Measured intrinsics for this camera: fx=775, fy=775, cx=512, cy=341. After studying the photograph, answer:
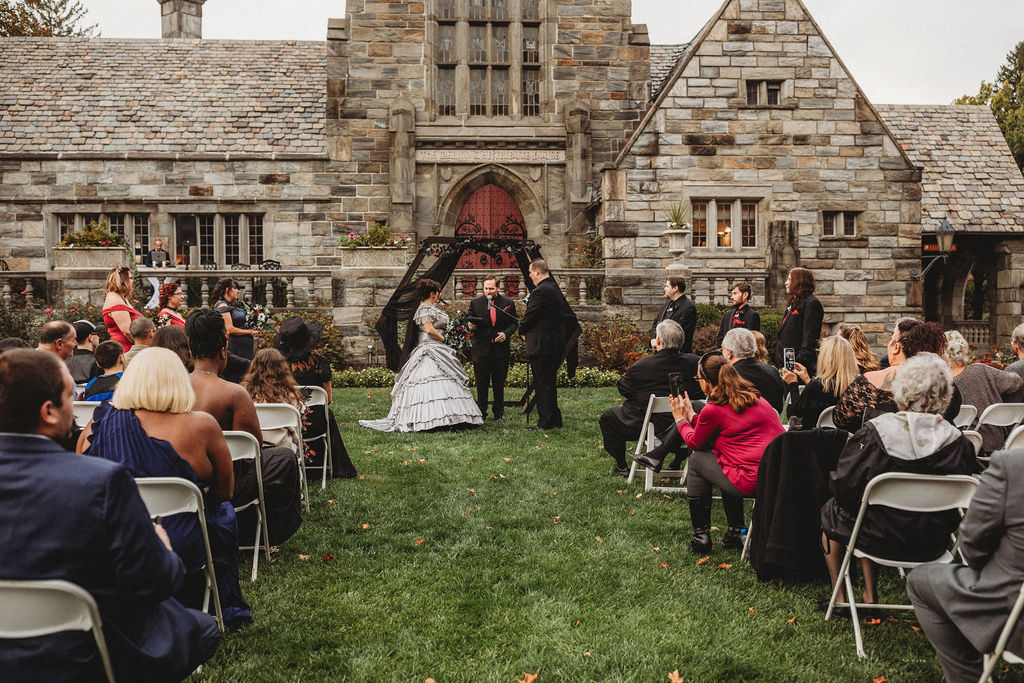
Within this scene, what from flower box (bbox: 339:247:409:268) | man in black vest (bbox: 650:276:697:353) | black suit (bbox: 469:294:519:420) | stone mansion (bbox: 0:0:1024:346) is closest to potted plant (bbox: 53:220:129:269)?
stone mansion (bbox: 0:0:1024:346)

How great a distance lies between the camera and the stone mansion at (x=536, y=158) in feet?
56.2

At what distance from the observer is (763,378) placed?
21.6 feet

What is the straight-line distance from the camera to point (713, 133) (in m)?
17.1

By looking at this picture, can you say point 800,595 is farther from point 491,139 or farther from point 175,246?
point 175,246

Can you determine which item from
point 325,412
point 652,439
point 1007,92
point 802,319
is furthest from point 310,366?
point 1007,92

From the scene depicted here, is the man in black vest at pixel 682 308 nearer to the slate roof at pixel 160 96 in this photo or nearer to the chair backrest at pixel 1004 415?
the chair backrest at pixel 1004 415

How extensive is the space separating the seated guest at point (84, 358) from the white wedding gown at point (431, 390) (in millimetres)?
3622

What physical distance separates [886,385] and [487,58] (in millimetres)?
17161

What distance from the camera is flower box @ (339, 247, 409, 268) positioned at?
16109mm

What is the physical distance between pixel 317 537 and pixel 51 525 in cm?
347

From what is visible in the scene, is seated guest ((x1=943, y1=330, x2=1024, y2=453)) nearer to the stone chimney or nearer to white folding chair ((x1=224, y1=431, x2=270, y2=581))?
white folding chair ((x1=224, y1=431, x2=270, y2=581))

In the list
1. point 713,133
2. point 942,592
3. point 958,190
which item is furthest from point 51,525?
point 958,190

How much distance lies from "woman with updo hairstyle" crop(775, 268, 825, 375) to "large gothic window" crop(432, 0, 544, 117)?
500 inches

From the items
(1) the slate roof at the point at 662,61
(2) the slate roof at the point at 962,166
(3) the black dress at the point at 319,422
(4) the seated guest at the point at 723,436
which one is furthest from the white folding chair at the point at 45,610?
(2) the slate roof at the point at 962,166
